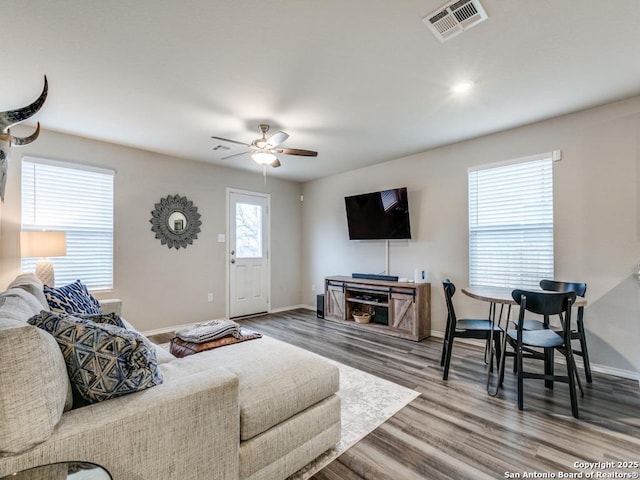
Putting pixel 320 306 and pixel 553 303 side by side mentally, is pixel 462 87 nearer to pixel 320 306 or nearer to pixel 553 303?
pixel 553 303

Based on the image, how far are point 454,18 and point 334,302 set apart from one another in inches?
158

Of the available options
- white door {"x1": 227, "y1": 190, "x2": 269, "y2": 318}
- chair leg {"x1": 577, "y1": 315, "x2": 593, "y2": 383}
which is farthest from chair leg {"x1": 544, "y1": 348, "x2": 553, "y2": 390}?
white door {"x1": 227, "y1": 190, "x2": 269, "y2": 318}

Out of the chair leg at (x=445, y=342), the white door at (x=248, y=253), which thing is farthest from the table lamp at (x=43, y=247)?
the chair leg at (x=445, y=342)

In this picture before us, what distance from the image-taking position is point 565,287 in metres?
2.94

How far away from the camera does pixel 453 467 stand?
5.73 ft

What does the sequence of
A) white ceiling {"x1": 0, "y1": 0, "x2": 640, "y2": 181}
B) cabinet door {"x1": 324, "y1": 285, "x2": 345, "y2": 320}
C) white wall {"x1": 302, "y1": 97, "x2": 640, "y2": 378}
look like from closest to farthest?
1. white ceiling {"x1": 0, "y1": 0, "x2": 640, "y2": 181}
2. white wall {"x1": 302, "y1": 97, "x2": 640, "y2": 378}
3. cabinet door {"x1": 324, "y1": 285, "x2": 345, "y2": 320}

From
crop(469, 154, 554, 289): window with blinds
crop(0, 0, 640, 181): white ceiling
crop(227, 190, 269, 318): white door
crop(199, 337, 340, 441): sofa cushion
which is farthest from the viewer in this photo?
crop(227, 190, 269, 318): white door

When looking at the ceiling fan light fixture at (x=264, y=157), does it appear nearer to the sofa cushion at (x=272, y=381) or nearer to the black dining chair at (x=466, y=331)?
the sofa cushion at (x=272, y=381)

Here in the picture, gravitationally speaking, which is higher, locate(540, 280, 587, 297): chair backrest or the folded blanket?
locate(540, 280, 587, 297): chair backrest

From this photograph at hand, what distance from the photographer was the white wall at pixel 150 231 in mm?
3574

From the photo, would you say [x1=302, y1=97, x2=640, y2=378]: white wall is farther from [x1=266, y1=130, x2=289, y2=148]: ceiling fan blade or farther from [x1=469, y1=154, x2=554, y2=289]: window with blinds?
[x1=266, y1=130, x2=289, y2=148]: ceiling fan blade

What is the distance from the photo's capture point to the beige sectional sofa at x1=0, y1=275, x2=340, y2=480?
3.11 feet

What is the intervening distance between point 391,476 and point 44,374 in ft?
5.51

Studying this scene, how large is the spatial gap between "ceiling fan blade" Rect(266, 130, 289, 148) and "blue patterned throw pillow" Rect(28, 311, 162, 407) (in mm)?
2298
